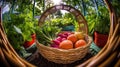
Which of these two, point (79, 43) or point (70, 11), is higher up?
point (70, 11)

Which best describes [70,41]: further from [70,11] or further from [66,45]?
Answer: [70,11]

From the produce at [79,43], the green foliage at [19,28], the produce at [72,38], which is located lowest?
the produce at [79,43]

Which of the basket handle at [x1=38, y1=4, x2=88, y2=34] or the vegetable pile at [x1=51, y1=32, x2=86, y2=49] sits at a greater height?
the basket handle at [x1=38, y1=4, x2=88, y2=34]

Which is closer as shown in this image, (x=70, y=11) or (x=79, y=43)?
(x=79, y=43)

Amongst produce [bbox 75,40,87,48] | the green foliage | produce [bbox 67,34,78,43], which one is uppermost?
the green foliage

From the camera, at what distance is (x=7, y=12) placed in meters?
0.83

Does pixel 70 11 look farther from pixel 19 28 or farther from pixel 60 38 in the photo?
pixel 19 28

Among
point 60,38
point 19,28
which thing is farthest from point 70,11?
point 19,28

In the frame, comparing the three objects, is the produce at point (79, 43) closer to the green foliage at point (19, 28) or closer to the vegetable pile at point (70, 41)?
the vegetable pile at point (70, 41)

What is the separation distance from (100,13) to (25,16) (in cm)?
32

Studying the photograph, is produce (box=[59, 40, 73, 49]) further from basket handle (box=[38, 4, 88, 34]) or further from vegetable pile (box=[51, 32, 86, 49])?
basket handle (box=[38, 4, 88, 34])

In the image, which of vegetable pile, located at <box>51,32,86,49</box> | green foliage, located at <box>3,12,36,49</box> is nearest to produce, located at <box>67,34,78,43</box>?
vegetable pile, located at <box>51,32,86,49</box>

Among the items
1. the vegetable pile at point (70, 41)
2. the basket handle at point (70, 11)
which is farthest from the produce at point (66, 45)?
the basket handle at point (70, 11)

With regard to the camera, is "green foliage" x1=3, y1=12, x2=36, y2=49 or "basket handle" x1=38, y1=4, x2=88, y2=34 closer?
"green foliage" x1=3, y1=12, x2=36, y2=49
